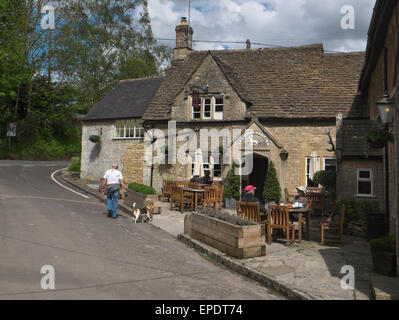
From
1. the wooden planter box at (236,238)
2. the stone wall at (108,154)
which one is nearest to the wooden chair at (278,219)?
the wooden planter box at (236,238)

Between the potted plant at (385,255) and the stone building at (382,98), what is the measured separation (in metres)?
0.66

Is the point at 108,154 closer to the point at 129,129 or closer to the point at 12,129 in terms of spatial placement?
the point at 129,129

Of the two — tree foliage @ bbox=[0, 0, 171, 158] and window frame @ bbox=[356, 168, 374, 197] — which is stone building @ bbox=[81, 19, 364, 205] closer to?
window frame @ bbox=[356, 168, 374, 197]

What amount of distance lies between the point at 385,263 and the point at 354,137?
768 centimetres

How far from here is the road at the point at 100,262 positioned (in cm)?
582

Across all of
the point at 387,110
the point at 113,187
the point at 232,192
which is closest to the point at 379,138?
the point at 387,110

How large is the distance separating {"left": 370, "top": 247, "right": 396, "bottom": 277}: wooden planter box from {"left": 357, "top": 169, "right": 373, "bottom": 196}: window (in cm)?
627

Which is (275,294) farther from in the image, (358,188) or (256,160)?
(256,160)

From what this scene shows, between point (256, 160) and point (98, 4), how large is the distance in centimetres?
2904

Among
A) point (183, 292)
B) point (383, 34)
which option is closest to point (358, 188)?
point (383, 34)

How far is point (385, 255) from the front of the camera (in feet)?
22.0

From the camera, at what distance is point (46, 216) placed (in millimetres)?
12094

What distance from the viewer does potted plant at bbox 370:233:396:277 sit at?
6609 millimetres

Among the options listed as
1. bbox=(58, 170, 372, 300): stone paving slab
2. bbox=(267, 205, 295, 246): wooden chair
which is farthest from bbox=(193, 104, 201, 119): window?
bbox=(267, 205, 295, 246): wooden chair
